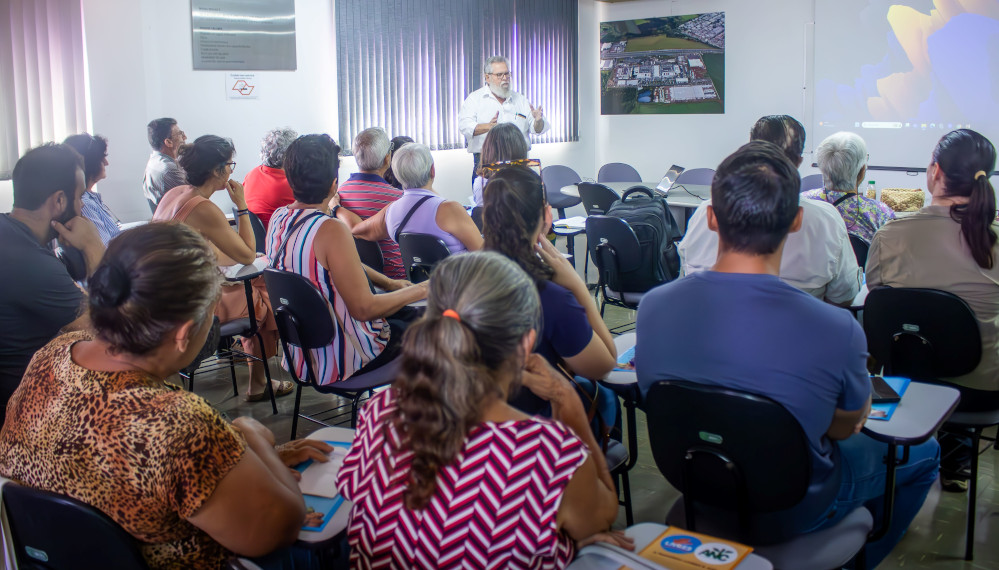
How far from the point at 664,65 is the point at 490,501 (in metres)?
8.62

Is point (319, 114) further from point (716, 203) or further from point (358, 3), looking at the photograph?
point (716, 203)

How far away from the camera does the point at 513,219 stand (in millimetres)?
2207

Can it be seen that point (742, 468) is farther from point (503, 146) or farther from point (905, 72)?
point (905, 72)

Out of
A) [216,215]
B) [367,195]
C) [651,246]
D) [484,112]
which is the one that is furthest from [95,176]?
[484,112]

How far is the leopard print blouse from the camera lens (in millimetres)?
1302

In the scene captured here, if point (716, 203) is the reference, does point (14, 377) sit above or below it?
below

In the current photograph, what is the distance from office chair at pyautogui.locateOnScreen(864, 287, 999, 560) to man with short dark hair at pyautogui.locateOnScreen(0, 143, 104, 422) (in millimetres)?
2476

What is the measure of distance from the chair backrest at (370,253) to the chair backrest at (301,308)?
996mm

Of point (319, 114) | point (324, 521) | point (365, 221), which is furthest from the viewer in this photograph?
point (319, 114)

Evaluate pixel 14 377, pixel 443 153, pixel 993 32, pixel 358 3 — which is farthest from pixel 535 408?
pixel 993 32

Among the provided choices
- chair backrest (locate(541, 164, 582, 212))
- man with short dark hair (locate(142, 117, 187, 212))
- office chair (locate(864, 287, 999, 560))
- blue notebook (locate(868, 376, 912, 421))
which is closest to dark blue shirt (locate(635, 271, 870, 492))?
blue notebook (locate(868, 376, 912, 421))

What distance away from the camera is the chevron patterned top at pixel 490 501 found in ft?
4.05

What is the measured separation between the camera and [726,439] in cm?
163

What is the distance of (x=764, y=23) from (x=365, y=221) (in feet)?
20.6
